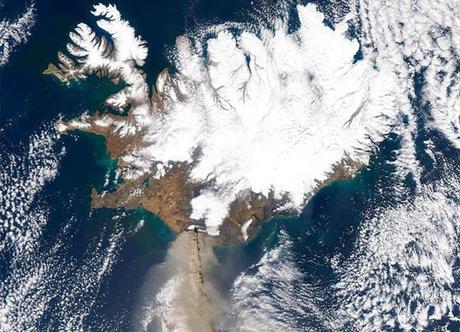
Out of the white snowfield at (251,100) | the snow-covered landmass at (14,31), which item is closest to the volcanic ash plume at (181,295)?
the white snowfield at (251,100)

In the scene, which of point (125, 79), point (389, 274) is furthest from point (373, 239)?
point (125, 79)

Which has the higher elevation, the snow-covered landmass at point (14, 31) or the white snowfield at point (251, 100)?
the snow-covered landmass at point (14, 31)

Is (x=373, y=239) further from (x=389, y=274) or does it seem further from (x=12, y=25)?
(x=12, y=25)

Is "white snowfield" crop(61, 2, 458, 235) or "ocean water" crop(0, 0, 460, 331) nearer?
"ocean water" crop(0, 0, 460, 331)

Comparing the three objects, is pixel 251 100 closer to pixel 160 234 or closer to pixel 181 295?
pixel 160 234

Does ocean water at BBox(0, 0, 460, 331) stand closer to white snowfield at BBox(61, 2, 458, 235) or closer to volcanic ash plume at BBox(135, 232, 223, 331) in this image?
volcanic ash plume at BBox(135, 232, 223, 331)

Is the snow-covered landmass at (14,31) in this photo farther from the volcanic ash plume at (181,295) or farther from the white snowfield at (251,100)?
the volcanic ash plume at (181,295)

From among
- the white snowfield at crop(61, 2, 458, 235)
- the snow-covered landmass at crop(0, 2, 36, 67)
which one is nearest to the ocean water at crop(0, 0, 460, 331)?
the snow-covered landmass at crop(0, 2, 36, 67)
